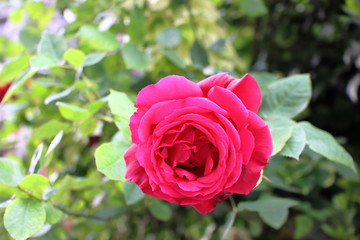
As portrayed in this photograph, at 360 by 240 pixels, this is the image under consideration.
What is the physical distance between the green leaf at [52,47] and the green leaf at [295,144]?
0.34 meters

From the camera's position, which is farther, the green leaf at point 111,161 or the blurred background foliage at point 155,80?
the blurred background foliage at point 155,80

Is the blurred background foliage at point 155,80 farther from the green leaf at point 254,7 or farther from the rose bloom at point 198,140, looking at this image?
the rose bloom at point 198,140

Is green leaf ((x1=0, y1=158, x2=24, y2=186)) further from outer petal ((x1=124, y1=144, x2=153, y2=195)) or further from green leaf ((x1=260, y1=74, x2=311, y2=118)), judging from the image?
green leaf ((x1=260, y1=74, x2=311, y2=118))

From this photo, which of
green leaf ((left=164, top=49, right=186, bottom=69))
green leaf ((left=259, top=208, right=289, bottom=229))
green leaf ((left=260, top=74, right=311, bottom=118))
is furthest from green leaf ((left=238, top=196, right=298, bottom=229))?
green leaf ((left=164, top=49, right=186, bottom=69))

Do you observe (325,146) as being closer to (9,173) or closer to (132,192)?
(132,192)

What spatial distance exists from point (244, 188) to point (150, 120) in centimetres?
11

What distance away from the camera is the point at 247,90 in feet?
1.25

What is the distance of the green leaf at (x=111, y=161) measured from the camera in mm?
413

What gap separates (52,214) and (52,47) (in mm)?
241

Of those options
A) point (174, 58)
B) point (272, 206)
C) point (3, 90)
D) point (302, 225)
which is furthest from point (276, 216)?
point (3, 90)

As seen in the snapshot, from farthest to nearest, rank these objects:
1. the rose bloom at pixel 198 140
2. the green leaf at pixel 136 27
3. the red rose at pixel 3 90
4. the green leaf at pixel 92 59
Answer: the red rose at pixel 3 90 → the green leaf at pixel 136 27 → the green leaf at pixel 92 59 → the rose bloom at pixel 198 140

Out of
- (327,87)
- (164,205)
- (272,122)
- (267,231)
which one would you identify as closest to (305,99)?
(272,122)

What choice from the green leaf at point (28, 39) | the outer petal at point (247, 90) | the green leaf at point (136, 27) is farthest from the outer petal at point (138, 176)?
the green leaf at point (28, 39)

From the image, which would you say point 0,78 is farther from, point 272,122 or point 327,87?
point 327,87
